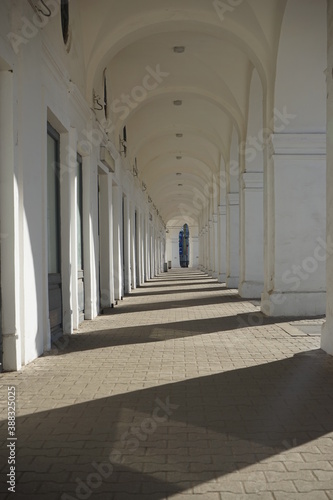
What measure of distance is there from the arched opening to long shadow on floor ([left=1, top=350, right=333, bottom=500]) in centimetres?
6259

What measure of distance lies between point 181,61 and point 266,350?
8.82m

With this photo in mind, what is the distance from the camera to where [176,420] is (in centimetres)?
388

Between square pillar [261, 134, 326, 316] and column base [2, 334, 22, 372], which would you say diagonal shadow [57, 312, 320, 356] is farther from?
column base [2, 334, 22, 372]

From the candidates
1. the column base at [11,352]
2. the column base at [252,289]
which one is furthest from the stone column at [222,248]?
the column base at [11,352]

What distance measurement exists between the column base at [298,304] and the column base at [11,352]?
5.56m

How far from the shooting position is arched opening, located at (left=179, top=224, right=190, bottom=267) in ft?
222

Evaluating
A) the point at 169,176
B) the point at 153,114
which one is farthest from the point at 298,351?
the point at 169,176

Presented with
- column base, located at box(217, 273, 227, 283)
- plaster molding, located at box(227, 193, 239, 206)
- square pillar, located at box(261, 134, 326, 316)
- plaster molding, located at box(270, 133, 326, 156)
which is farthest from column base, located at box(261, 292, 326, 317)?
column base, located at box(217, 273, 227, 283)

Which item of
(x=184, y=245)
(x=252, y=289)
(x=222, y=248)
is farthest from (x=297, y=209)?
(x=184, y=245)

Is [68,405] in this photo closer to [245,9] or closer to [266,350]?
[266,350]

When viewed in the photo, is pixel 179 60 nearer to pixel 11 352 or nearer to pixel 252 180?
pixel 252 180

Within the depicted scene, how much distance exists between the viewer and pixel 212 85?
13.6 meters

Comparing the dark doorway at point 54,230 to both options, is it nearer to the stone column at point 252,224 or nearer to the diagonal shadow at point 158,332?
the diagonal shadow at point 158,332

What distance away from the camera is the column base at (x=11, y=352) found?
539 centimetres
